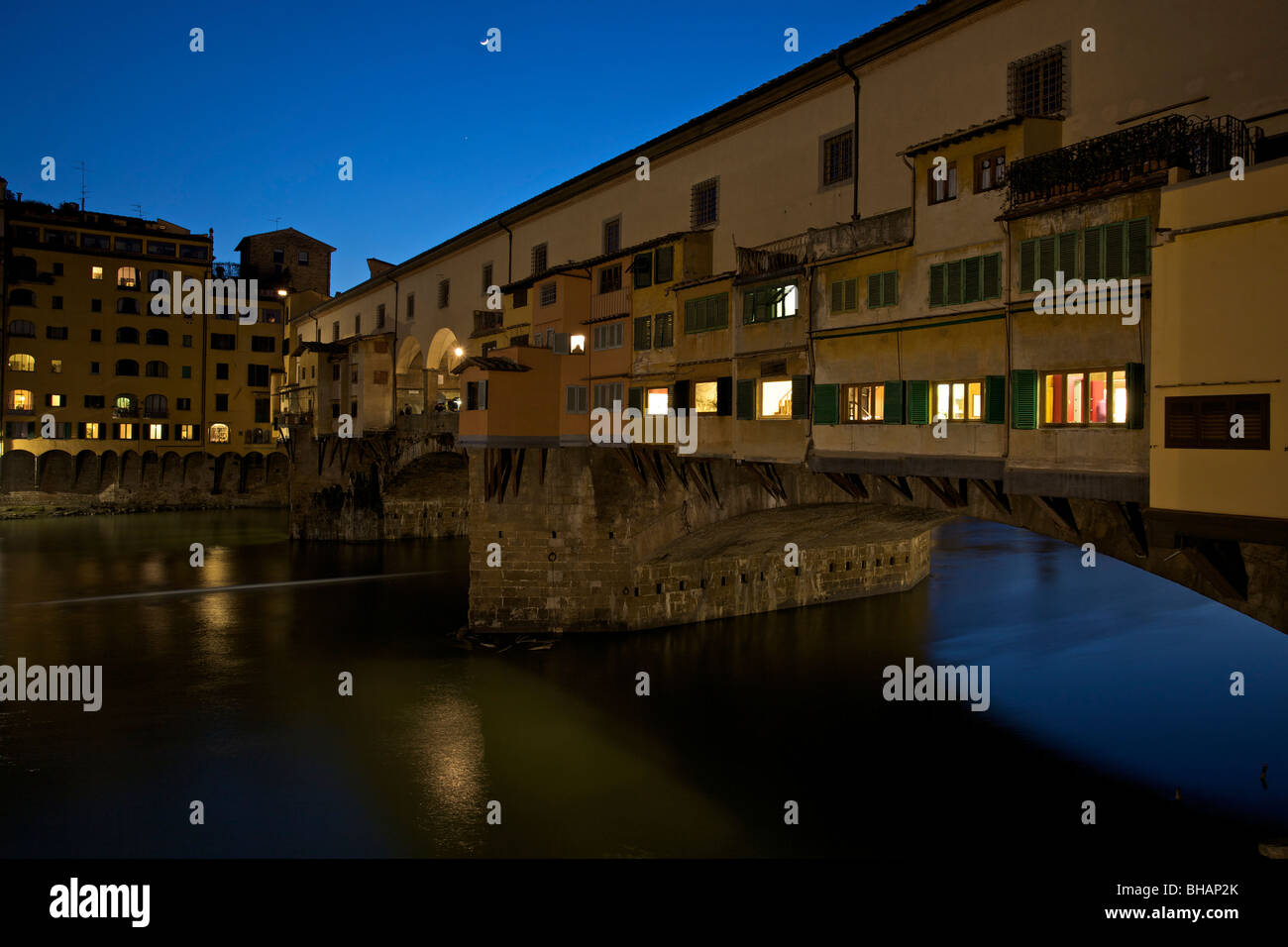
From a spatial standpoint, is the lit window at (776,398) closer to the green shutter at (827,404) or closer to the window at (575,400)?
the green shutter at (827,404)

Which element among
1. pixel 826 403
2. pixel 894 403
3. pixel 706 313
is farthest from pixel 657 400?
pixel 894 403

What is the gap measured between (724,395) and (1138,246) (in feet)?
33.3

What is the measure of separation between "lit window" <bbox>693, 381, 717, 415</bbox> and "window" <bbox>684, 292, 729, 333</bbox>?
4.50ft

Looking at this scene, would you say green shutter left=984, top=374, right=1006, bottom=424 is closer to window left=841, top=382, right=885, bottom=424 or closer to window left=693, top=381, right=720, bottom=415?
→ window left=841, top=382, right=885, bottom=424

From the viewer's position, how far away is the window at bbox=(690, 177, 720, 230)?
2320 centimetres

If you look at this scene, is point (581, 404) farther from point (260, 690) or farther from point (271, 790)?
point (271, 790)

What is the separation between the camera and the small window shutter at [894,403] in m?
15.4

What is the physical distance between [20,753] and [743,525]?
55.3ft

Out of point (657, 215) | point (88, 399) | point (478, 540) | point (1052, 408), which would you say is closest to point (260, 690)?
point (478, 540)

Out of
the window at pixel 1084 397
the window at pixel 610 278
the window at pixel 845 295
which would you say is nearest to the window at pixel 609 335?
the window at pixel 610 278

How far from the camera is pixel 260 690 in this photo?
70.6 ft

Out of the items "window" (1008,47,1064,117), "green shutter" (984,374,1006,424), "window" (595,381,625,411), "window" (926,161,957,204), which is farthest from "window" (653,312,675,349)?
"green shutter" (984,374,1006,424)

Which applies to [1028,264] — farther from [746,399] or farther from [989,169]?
[746,399]

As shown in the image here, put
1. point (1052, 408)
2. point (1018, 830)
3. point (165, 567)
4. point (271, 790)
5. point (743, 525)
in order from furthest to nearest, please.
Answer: point (165, 567) → point (743, 525) → point (271, 790) → point (1018, 830) → point (1052, 408)
